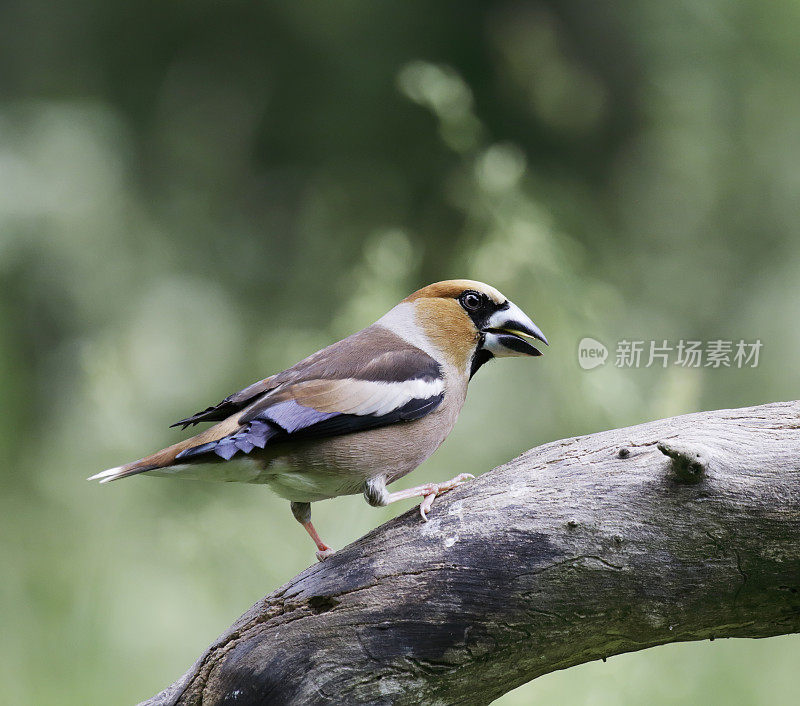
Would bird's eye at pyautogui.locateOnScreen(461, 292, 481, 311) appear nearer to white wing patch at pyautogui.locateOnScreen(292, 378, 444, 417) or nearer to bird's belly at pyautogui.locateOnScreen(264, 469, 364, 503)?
white wing patch at pyautogui.locateOnScreen(292, 378, 444, 417)

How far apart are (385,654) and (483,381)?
73.5 inches

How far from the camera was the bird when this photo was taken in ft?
5.95

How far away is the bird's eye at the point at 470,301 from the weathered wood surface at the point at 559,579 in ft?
1.58

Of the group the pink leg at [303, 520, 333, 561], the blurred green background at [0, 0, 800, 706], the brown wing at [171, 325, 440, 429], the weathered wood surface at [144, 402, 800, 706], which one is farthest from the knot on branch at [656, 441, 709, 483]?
the blurred green background at [0, 0, 800, 706]

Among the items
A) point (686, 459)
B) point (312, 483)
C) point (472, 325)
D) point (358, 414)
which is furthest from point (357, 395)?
point (686, 459)

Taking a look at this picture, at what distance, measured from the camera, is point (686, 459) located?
1.60 m

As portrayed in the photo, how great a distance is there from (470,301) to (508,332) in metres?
0.12

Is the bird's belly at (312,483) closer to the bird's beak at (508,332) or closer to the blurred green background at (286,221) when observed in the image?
the bird's beak at (508,332)

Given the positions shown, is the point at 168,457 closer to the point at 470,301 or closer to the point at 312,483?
the point at 312,483

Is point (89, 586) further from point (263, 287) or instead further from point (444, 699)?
point (444, 699)

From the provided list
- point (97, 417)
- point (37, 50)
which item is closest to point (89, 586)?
point (97, 417)

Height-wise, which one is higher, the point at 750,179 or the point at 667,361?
the point at 750,179

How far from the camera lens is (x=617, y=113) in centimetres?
385

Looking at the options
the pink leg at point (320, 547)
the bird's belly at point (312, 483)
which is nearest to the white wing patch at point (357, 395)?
the bird's belly at point (312, 483)
